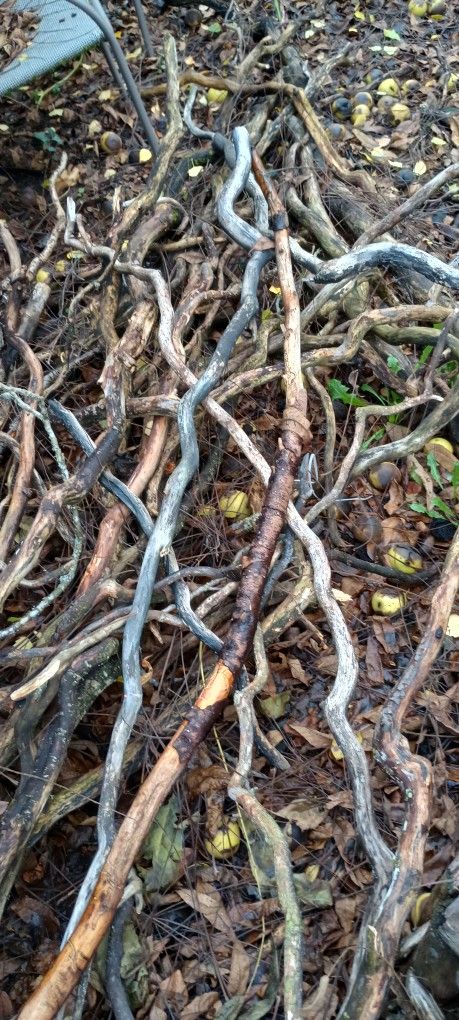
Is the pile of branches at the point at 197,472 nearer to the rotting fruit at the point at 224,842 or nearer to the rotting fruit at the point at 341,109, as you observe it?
the rotting fruit at the point at 224,842

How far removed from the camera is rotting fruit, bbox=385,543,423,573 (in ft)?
7.28

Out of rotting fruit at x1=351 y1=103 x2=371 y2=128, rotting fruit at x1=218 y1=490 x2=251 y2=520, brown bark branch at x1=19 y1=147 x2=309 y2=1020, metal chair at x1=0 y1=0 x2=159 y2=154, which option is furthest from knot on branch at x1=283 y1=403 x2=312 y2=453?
rotting fruit at x1=351 y1=103 x2=371 y2=128

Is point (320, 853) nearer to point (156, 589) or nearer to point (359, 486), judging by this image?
point (156, 589)

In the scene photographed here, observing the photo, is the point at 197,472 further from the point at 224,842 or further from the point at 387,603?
the point at 224,842

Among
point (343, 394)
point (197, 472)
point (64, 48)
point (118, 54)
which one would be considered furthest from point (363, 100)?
point (197, 472)

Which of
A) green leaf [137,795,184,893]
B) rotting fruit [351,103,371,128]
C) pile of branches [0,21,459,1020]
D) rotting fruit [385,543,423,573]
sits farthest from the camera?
rotting fruit [351,103,371,128]

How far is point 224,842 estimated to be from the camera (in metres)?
1.80

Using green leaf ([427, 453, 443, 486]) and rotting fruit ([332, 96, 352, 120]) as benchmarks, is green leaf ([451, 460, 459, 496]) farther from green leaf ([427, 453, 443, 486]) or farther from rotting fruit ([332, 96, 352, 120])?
rotting fruit ([332, 96, 352, 120])

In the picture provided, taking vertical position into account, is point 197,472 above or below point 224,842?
above

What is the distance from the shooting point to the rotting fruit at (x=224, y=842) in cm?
180

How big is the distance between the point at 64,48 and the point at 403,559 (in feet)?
8.78

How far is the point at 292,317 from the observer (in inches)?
88.0

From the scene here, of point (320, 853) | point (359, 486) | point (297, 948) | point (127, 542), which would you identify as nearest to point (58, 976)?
point (297, 948)

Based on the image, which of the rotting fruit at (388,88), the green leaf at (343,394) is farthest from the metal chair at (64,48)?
the green leaf at (343,394)
